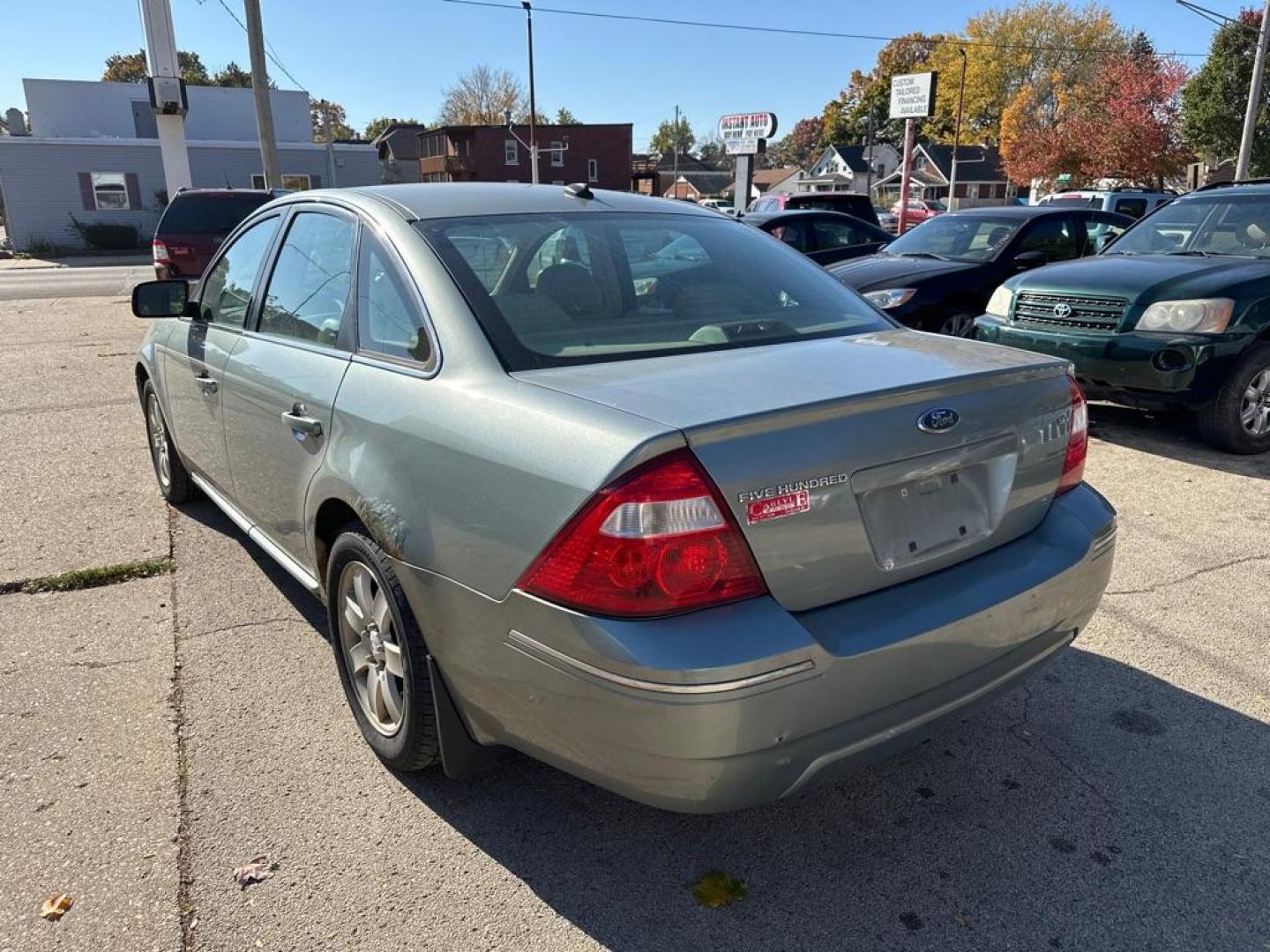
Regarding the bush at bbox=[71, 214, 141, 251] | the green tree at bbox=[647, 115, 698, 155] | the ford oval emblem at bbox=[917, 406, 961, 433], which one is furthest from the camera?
the green tree at bbox=[647, 115, 698, 155]

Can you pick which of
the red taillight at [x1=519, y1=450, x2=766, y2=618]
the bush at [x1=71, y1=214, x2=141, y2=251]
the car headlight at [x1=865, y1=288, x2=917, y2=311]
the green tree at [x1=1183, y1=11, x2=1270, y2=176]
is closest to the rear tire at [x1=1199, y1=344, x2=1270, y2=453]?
the car headlight at [x1=865, y1=288, x2=917, y2=311]

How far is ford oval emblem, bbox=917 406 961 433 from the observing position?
2.19 metres

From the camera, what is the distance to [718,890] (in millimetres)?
2322

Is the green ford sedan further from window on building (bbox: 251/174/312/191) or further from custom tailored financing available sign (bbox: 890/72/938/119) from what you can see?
window on building (bbox: 251/174/312/191)

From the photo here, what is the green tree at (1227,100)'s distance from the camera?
36.7m

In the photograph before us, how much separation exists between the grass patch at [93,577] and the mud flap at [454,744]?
257 centimetres

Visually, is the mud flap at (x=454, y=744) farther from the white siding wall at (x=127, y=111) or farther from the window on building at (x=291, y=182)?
the white siding wall at (x=127, y=111)

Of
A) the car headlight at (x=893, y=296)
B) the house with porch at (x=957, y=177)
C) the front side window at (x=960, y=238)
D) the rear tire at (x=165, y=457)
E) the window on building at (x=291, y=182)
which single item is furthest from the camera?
the house with porch at (x=957, y=177)

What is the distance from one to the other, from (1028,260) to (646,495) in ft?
27.2

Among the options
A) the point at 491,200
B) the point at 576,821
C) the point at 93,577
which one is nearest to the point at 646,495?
the point at 576,821

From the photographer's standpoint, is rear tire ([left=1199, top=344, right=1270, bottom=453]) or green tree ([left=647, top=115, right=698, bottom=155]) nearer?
rear tire ([left=1199, top=344, right=1270, bottom=453])

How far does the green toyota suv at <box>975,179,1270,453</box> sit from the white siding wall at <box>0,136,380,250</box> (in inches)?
1346

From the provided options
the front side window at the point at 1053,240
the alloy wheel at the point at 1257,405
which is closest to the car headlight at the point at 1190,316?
the alloy wheel at the point at 1257,405

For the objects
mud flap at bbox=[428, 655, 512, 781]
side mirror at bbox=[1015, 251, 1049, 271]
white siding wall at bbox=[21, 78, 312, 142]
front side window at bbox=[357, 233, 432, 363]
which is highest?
white siding wall at bbox=[21, 78, 312, 142]
